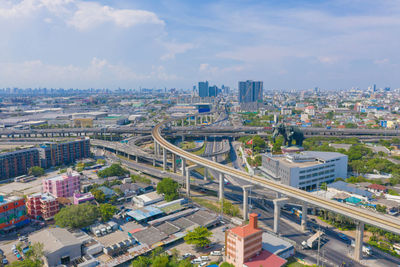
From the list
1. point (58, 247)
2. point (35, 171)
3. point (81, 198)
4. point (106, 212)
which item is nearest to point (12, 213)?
point (81, 198)

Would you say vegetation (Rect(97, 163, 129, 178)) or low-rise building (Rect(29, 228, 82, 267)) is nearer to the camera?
low-rise building (Rect(29, 228, 82, 267))

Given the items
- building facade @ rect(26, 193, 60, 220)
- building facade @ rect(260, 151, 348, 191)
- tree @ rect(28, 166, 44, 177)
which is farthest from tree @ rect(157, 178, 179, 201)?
tree @ rect(28, 166, 44, 177)

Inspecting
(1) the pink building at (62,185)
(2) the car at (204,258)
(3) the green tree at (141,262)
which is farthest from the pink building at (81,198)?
(2) the car at (204,258)

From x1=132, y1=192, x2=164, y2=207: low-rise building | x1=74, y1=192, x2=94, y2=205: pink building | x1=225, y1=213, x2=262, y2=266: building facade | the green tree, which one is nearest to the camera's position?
the green tree

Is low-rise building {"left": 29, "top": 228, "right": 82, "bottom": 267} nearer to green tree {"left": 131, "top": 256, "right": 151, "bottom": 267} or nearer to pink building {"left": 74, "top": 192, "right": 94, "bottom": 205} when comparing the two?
green tree {"left": 131, "top": 256, "right": 151, "bottom": 267}

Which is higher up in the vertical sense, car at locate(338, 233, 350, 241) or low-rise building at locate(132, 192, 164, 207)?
low-rise building at locate(132, 192, 164, 207)

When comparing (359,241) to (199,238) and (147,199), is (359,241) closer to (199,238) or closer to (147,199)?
(199,238)

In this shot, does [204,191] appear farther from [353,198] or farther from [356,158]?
[356,158]
